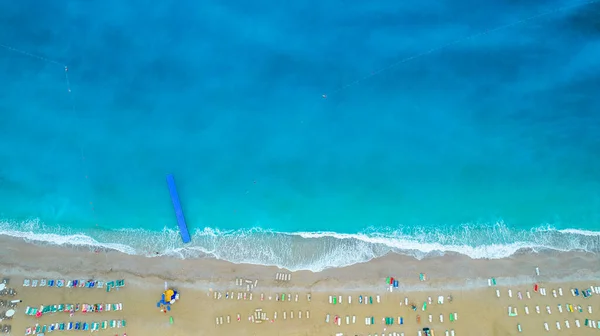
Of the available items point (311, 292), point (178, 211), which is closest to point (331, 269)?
point (311, 292)

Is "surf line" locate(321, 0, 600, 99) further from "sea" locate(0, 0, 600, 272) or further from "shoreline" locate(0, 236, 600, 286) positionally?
"shoreline" locate(0, 236, 600, 286)

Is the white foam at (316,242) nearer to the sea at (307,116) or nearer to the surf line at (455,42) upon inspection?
the sea at (307,116)

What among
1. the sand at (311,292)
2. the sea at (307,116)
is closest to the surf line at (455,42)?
the sea at (307,116)

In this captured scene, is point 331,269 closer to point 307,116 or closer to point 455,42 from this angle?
point 307,116

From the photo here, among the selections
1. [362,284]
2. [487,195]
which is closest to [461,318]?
[362,284]

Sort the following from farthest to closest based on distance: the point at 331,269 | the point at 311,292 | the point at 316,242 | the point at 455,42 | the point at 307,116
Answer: the point at 307,116, the point at 455,42, the point at 316,242, the point at 331,269, the point at 311,292

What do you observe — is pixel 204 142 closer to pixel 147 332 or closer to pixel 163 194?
pixel 163 194
